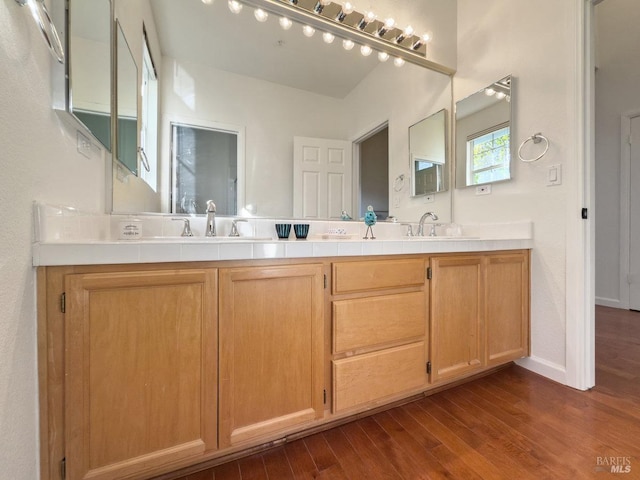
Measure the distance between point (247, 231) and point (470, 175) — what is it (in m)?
1.70

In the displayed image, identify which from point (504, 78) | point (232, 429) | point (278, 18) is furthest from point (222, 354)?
point (504, 78)

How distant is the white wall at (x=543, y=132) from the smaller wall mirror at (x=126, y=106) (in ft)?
7.20

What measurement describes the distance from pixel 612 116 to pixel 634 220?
120 cm

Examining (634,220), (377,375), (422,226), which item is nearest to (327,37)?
(422,226)

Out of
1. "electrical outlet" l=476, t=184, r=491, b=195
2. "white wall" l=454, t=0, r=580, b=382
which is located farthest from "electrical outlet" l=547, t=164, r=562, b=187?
"electrical outlet" l=476, t=184, r=491, b=195

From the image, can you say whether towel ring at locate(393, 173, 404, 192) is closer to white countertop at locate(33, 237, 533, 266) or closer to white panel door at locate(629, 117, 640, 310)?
white countertop at locate(33, 237, 533, 266)

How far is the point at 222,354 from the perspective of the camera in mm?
909

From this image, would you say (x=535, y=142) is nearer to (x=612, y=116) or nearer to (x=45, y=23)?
(x=45, y=23)

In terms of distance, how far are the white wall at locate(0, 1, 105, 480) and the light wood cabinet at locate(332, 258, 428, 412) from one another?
2.92 feet

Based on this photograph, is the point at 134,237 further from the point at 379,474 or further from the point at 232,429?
the point at 379,474

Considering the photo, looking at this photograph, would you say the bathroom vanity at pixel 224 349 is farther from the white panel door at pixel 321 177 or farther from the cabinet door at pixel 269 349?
the white panel door at pixel 321 177

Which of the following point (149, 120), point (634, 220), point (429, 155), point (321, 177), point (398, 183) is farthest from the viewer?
point (634, 220)

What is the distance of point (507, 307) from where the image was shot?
5.22ft

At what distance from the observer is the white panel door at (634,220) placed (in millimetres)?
2887
